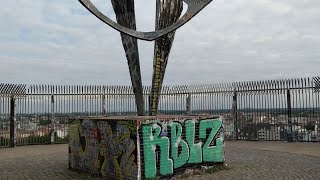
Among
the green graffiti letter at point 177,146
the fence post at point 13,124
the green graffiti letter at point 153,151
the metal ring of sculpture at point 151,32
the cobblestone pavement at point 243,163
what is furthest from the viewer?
the fence post at point 13,124

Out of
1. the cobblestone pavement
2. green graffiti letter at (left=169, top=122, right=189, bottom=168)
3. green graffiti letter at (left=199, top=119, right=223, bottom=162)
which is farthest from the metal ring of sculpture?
the cobblestone pavement

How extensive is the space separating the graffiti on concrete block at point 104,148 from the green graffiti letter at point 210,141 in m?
2.52

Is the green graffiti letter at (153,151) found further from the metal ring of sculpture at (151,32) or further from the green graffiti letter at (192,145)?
the metal ring of sculpture at (151,32)

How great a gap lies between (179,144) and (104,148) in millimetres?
2054

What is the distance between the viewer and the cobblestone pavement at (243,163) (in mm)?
10939

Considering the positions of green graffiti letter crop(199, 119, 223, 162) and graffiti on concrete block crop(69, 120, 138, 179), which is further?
green graffiti letter crop(199, 119, 223, 162)

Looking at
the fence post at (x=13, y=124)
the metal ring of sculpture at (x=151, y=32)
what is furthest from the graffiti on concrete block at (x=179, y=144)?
the fence post at (x=13, y=124)

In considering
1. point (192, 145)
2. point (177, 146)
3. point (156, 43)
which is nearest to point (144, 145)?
point (177, 146)

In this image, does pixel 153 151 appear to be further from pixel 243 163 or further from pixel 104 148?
pixel 243 163

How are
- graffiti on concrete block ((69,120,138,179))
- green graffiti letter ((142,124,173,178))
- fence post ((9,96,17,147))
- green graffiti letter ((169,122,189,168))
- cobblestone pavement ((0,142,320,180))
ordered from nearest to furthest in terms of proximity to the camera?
green graffiti letter ((142,124,173,178)) < graffiti on concrete block ((69,120,138,179)) < green graffiti letter ((169,122,189,168)) < cobblestone pavement ((0,142,320,180)) < fence post ((9,96,17,147))

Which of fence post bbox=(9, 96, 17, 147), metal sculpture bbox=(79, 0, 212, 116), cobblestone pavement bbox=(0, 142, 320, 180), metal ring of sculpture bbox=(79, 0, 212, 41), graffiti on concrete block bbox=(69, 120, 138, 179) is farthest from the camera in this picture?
fence post bbox=(9, 96, 17, 147)

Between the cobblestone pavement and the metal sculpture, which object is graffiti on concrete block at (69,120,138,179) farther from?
the metal sculpture

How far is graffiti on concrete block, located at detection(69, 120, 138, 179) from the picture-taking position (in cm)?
977

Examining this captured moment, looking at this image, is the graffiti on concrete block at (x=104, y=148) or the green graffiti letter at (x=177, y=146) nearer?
the graffiti on concrete block at (x=104, y=148)
